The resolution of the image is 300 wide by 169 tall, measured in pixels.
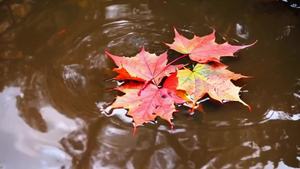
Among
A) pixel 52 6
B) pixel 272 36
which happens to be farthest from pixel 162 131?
pixel 52 6

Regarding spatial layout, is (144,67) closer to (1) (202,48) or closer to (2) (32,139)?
(1) (202,48)

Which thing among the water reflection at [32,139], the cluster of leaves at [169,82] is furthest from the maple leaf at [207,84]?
the water reflection at [32,139]

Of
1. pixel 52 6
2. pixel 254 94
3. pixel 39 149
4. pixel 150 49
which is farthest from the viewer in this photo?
pixel 52 6

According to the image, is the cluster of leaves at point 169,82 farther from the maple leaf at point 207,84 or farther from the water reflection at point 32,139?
the water reflection at point 32,139

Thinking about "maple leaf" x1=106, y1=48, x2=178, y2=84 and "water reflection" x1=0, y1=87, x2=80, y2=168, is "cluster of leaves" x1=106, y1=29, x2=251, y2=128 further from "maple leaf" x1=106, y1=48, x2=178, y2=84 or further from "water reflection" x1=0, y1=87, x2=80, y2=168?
"water reflection" x1=0, y1=87, x2=80, y2=168

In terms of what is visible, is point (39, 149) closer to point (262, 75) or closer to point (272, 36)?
point (262, 75)

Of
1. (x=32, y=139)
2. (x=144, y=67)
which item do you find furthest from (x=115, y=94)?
(x=32, y=139)
